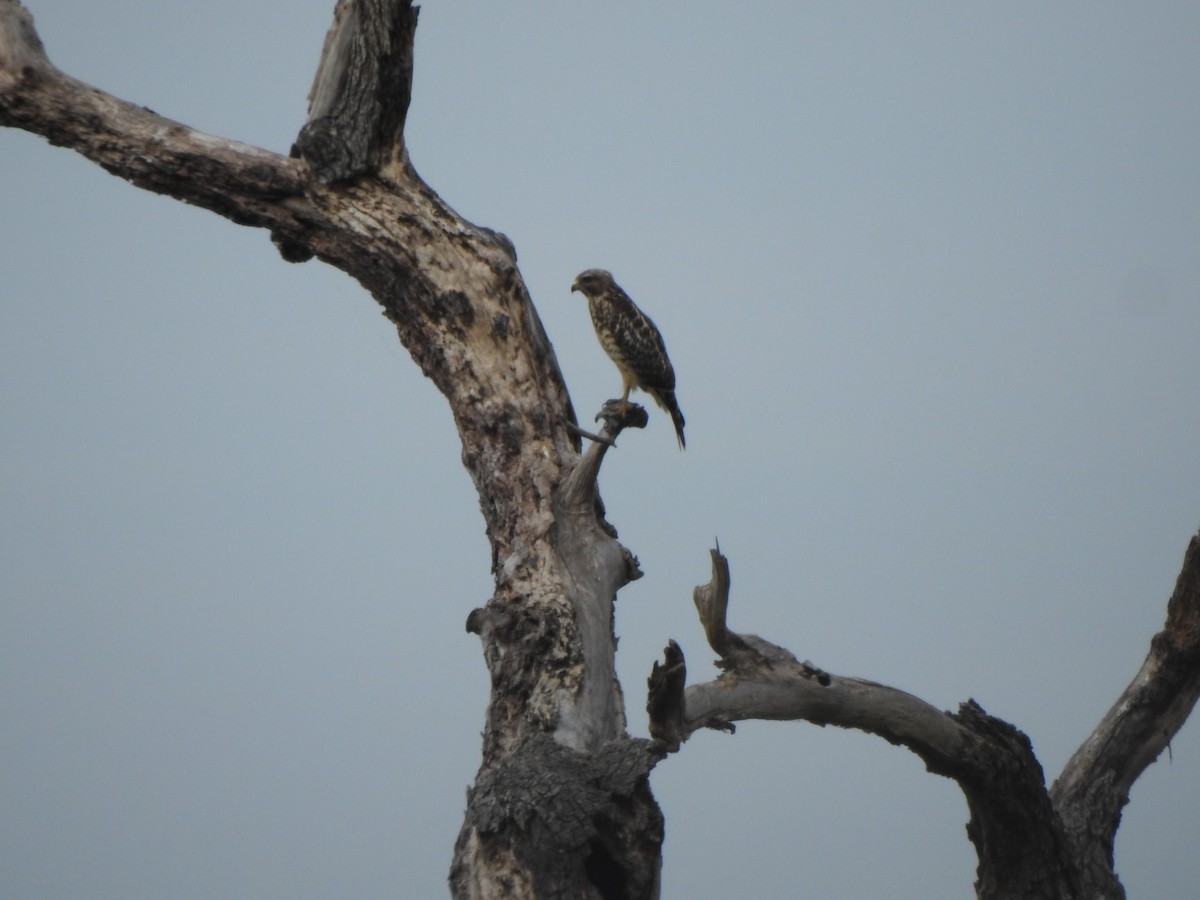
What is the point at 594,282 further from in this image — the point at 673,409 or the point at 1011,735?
the point at 1011,735

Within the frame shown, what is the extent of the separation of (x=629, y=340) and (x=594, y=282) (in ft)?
1.79

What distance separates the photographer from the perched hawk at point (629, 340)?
676cm

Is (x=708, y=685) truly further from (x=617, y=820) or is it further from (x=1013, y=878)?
(x=1013, y=878)

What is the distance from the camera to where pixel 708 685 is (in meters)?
5.16

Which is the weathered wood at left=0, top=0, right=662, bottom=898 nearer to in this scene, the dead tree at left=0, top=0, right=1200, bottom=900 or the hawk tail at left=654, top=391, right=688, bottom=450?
the dead tree at left=0, top=0, right=1200, bottom=900

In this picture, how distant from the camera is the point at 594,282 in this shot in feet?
23.7

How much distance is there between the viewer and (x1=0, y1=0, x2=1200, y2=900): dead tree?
454 centimetres

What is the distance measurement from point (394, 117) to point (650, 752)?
8.16 ft

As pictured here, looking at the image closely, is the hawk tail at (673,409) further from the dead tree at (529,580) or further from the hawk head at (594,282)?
the dead tree at (529,580)

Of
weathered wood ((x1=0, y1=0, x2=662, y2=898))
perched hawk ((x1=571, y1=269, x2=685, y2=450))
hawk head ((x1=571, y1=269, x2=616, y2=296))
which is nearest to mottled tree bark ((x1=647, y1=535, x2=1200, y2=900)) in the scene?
weathered wood ((x1=0, y1=0, x2=662, y2=898))

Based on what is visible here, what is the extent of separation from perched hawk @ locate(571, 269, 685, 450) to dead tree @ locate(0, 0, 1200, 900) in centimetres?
139

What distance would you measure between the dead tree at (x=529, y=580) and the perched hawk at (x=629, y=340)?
4.55 feet

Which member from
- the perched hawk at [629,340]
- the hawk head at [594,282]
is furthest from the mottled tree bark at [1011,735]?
the hawk head at [594,282]

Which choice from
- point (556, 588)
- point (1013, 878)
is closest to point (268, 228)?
point (556, 588)
